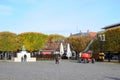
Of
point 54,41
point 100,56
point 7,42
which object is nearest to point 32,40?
point 7,42

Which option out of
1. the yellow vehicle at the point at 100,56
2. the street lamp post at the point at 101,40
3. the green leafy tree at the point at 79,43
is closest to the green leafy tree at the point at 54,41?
the green leafy tree at the point at 79,43

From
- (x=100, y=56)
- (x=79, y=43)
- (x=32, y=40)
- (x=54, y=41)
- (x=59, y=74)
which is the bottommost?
(x=59, y=74)

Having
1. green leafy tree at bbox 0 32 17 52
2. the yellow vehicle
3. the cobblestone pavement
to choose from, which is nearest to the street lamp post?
the yellow vehicle

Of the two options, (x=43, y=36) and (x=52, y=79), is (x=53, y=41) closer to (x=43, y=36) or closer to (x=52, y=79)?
(x=43, y=36)

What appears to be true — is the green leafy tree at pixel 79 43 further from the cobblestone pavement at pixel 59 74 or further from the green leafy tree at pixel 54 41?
the cobblestone pavement at pixel 59 74

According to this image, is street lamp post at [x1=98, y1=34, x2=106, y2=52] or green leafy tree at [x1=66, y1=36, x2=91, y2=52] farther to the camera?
green leafy tree at [x1=66, y1=36, x2=91, y2=52]

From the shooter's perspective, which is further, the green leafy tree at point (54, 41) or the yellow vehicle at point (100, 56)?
the green leafy tree at point (54, 41)

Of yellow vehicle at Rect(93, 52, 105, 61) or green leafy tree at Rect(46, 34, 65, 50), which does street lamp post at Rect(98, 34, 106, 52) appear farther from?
green leafy tree at Rect(46, 34, 65, 50)

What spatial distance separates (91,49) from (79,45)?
16.8m

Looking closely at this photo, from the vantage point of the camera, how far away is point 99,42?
81.6 m

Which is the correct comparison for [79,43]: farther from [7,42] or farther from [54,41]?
[54,41]

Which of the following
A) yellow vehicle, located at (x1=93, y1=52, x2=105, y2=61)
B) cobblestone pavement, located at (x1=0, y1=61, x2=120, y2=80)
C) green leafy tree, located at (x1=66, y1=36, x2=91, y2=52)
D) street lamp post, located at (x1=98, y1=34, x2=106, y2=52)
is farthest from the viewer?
green leafy tree, located at (x1=66, y1=36, x2=91, y2=52)

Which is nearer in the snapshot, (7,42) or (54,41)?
(7,42)

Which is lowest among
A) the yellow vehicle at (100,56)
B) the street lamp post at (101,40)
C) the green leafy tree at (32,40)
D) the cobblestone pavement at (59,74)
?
the cobblestone pavement at (59,74)
